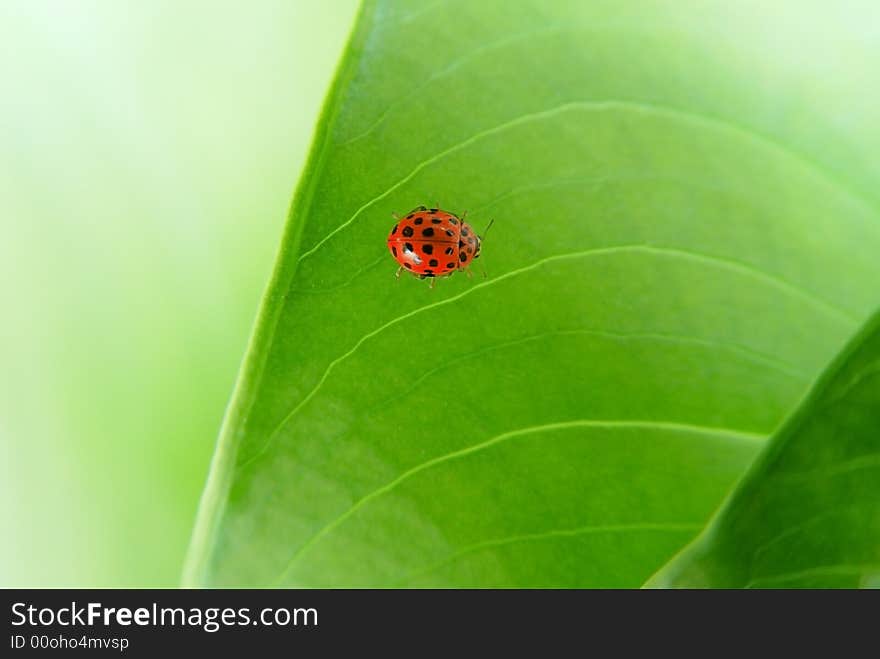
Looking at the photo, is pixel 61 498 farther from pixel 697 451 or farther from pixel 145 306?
pixel 697 451

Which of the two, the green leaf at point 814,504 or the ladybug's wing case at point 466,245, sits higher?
the ladybug's wing case at point 466,245

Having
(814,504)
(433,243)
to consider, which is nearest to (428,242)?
(433,243)

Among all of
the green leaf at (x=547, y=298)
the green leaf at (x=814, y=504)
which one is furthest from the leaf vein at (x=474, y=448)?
the green leaf at (x=814, y=504)

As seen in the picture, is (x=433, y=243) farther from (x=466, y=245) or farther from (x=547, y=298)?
(x=547, y=298)

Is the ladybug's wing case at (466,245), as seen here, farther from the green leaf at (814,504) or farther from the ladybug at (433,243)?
the green leaf at (814,504)

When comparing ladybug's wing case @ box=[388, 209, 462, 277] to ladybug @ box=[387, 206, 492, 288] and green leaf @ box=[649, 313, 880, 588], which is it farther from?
green leaf @ box=[649, 313, 880, 588]
